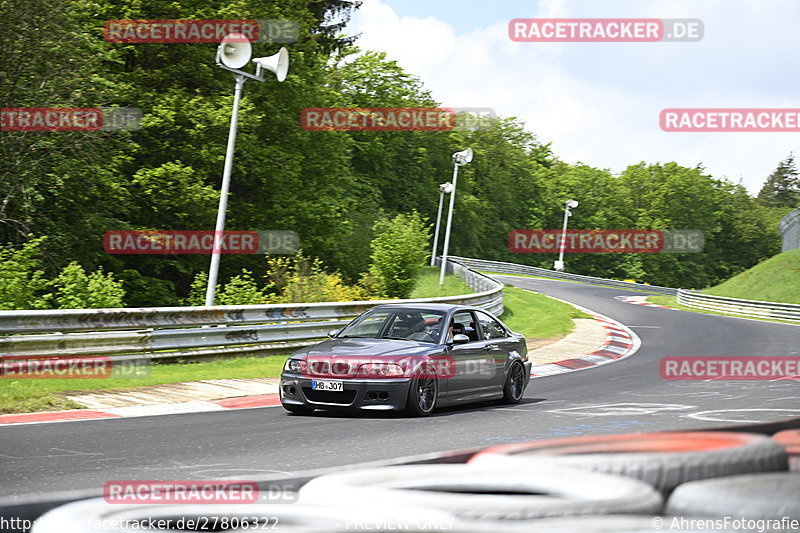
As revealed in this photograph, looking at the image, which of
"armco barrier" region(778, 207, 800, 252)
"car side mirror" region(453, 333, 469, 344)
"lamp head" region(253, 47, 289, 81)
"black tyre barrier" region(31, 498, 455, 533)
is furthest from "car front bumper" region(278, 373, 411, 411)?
"armco barrier" region(778, 207, 800, 252)

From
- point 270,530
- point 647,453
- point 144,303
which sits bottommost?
point 144,303

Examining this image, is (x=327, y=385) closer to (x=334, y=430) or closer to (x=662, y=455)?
(x=334, y=430)

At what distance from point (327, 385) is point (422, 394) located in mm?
1204

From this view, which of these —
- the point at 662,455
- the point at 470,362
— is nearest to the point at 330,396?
the point at 470,362

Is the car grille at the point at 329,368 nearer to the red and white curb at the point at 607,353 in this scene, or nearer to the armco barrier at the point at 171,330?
the armco barrier at the point at 171,330

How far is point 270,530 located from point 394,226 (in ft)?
93.8

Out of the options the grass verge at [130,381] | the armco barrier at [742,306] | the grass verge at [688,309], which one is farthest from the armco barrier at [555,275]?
the grass verge at [130,381]

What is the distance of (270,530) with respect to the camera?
2652mm

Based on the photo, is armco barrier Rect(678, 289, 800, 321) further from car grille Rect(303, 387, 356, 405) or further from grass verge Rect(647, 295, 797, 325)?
Result: car grille Rect(303, 387, 356, 405)

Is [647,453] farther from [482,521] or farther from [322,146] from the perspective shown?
[322,146]

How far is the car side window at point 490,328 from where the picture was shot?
13.3 metres

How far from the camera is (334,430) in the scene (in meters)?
10.0


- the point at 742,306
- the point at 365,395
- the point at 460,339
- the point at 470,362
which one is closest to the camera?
the point at 365,395

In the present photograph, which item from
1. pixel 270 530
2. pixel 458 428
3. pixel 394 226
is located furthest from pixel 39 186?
pixel 270 530
